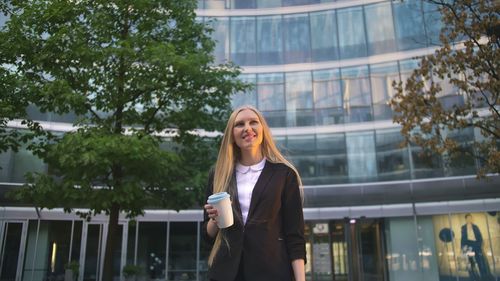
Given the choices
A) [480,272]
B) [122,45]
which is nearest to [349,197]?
[480,272]

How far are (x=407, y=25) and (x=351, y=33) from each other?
115 inches

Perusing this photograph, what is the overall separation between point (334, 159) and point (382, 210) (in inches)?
139

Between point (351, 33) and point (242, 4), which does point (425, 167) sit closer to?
point (351, 33)

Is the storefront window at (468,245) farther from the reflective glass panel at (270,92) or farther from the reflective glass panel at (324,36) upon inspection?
the reflective glass panel at (324,36)

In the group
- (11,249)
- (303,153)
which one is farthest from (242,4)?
(11,249)

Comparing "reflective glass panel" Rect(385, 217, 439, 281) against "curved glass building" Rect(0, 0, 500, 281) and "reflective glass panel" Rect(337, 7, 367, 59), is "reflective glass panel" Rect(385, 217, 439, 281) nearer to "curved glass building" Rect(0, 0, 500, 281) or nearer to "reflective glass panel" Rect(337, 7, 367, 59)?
"curved glass building" Rect(0, 0, 500, 281)

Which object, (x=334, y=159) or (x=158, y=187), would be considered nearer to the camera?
(x=158, y=187)

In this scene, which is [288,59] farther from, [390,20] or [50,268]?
[50,268]

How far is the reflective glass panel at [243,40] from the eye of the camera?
88.6 feet

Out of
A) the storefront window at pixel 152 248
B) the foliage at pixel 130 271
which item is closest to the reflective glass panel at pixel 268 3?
the storefront window at pixel 152 248

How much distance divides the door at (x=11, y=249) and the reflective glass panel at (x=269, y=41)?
49.2 feet

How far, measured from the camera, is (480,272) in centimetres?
2216

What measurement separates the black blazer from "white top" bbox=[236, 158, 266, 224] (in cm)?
3

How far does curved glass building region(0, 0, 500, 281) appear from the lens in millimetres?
22734
